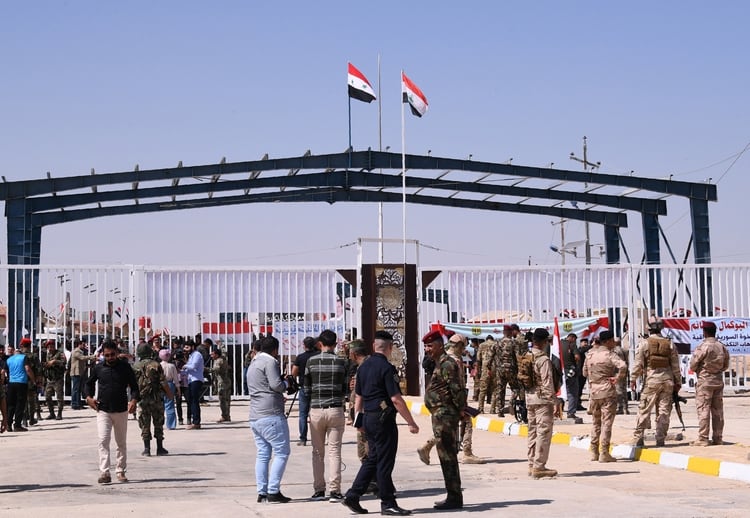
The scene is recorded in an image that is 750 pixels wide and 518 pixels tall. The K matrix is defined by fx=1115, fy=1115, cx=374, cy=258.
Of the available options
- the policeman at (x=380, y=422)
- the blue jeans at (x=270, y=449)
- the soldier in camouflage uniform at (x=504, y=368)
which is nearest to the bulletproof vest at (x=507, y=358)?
the soldier in camouflage uniform at (x=504, y=368)

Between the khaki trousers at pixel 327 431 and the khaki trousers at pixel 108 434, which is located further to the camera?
the khaki trousers at pixel 108 434

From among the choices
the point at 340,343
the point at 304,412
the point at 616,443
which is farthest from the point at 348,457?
the point at 340,343

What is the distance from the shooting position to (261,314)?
88.2 feet

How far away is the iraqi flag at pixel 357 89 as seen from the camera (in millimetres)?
34125

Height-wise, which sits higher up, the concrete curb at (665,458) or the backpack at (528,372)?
the backpack at (528,372)

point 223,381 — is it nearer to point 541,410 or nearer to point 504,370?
point 504,370

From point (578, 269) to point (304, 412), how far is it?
38.3ft

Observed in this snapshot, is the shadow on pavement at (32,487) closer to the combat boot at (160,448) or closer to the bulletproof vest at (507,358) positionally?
the combat boot at (160,448)

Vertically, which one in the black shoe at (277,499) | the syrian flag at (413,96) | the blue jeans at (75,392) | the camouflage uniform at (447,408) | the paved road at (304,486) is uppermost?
the syrian flag at (413,96)

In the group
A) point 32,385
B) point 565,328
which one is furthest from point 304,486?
point 565,328

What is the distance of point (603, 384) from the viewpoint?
554 inches

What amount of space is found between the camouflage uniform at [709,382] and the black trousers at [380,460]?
6.55 metres

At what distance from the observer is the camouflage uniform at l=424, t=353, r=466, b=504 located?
34.9 feet

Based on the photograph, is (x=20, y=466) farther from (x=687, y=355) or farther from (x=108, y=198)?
(x=108, y=198)
